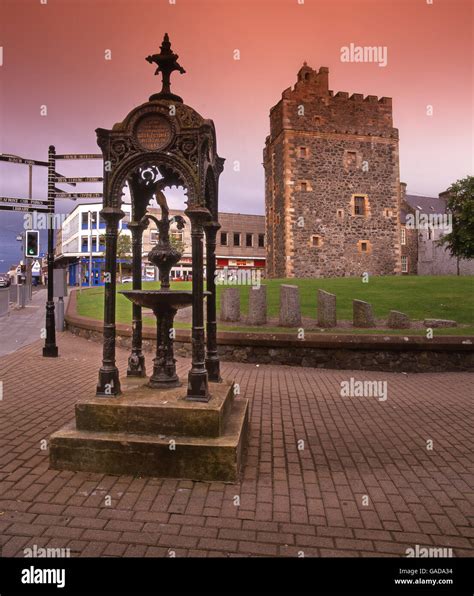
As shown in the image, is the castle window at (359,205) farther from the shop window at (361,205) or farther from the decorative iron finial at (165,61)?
the decorative iron finial at (165,61)

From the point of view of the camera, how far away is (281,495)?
149 inches

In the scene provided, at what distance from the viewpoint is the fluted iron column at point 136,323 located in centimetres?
571

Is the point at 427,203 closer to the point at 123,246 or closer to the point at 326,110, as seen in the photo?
the point at 326,110

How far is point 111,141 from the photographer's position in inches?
189

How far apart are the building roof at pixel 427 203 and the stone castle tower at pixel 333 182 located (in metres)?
22.6

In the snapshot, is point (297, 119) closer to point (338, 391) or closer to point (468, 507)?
point (338, 391)

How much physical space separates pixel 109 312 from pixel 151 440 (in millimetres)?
1603

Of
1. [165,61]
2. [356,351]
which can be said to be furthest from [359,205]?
[165,61]

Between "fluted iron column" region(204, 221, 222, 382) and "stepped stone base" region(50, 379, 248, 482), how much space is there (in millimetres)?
1221

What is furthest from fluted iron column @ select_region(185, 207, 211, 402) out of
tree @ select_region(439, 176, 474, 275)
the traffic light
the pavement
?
tree @ select_region(439, 176, 474, 275)

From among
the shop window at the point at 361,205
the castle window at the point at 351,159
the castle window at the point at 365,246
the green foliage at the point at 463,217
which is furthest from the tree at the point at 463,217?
the castle window at the point at 351,159

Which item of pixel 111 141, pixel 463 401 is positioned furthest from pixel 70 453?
pixel 463 401

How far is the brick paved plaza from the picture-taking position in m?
3.08

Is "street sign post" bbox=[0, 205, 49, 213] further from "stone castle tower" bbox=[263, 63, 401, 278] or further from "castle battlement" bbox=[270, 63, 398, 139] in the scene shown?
"castle battlement" bbox=[270, 63, 398, 139]
